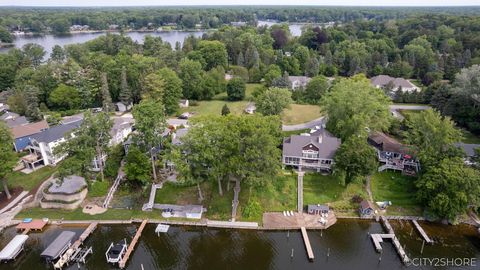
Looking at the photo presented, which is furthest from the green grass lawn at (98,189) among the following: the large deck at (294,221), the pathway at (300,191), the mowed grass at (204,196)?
the pathway at (300,191)

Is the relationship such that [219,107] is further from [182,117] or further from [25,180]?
[25,180]

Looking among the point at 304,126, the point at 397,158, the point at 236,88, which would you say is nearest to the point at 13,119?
the point at 236,88

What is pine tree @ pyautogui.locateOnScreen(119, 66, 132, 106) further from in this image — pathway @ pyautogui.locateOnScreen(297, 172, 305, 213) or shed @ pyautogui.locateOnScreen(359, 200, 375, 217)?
shed @ pyautogui.locateOnScreen(359, 200, 375, 217)

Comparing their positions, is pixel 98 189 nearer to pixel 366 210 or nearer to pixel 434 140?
pixel 366 210

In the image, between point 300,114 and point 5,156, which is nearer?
point 5,156

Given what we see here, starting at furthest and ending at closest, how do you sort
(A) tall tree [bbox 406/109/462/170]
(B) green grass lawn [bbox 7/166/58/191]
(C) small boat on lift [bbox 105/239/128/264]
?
(B) green grass lawn [bbox 7/166/58/191]
(A) tall tree [bbox 406/109/462/170]
(C) small boat on lift [bbox 105/239/128/264]

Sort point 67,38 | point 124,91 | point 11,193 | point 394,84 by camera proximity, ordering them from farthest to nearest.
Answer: point 67,38
point 394,84
point 124,91
point 11,193

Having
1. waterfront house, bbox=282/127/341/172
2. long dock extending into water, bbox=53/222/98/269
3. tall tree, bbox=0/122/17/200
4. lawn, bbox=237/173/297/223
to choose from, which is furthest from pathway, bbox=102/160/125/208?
waterfront house, bbox=282/127/341/172
